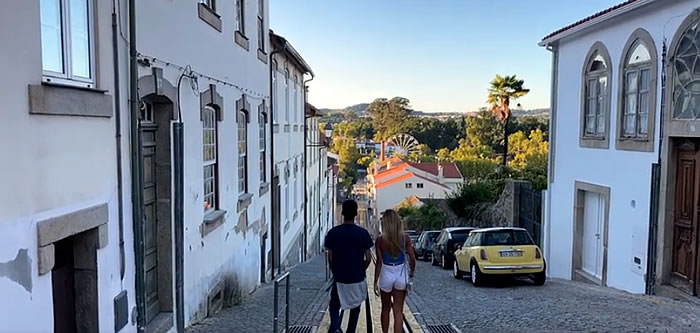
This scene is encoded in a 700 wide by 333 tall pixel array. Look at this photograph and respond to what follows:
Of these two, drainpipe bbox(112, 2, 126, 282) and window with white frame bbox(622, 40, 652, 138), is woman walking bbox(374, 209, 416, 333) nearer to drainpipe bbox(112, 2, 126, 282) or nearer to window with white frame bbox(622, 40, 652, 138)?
drainpipe bbox(112, 2, 126, 282)

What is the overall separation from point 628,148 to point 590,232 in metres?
2.99

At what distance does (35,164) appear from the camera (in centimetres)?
400

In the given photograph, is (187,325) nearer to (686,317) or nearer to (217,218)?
(217,218)

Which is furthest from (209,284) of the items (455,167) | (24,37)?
(455,167)

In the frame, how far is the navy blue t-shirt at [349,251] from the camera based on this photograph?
5.93 m

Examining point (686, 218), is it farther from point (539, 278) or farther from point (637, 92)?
point (539, 278)

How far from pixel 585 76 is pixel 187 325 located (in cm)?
1150

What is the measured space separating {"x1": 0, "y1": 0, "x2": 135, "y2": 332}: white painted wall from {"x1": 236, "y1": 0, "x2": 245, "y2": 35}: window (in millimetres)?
6376

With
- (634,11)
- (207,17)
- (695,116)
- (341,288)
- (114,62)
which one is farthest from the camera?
(634,11)

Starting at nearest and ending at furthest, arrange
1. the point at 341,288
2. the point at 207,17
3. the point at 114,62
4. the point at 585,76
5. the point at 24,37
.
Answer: the point at 24,37 < the point at 114,62 < the point at 341,288 < the point at 207,17 < the point at 585,76

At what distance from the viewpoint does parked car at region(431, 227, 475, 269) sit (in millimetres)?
17781

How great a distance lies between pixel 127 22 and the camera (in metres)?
5.50

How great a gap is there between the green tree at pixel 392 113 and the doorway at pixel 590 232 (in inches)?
3699

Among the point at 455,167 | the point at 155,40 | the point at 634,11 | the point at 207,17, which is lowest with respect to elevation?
the point at 455,167
